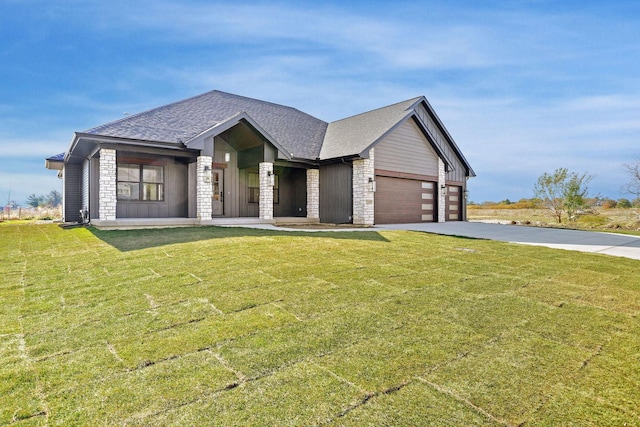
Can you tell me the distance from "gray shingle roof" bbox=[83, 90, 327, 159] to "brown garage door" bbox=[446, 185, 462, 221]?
317 inches

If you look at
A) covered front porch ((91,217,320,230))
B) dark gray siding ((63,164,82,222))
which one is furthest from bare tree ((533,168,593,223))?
dark gray siding ((63,164,82,222))

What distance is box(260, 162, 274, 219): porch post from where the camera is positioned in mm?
13344

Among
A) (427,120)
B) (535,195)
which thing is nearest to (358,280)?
(427,120)

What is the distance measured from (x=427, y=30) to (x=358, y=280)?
36.8 ft

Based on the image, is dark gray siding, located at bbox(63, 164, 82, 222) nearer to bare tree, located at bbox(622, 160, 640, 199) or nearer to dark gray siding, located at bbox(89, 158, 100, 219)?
dark gray siding, located at bbox(89, 158, 100, 219)

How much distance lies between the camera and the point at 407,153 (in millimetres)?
16156

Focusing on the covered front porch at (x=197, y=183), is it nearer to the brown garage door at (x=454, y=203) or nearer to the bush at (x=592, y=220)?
Result: the brown garage door at (x=454, y=203)

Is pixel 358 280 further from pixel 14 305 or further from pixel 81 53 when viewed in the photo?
pixel 81 53

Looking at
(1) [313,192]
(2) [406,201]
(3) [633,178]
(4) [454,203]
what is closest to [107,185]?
(1) [313,192]

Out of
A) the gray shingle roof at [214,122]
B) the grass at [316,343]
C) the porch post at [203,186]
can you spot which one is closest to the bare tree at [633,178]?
the gray shingle roof at [214,122]

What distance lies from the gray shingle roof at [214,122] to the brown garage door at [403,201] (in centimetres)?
373

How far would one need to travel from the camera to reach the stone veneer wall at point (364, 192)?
14.1 m

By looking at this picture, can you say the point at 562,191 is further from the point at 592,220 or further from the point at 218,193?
the point at 218,193

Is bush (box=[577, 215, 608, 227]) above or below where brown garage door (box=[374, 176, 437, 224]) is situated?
below
